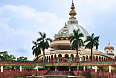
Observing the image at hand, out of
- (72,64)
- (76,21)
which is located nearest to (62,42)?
(72,64)

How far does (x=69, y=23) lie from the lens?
103 metres

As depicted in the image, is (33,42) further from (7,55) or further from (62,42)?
(7,55)

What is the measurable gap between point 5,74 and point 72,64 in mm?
24474

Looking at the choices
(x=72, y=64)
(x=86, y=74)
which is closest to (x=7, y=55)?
(x=72, y=64)

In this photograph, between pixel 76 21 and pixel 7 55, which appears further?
pixel 76 21

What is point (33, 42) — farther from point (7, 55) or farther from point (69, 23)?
point (69, 23)

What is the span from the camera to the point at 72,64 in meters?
65.8

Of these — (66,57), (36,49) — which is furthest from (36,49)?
(66,57)

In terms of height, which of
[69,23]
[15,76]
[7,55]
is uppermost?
[69,23]

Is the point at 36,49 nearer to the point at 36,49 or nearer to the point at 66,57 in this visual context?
the point at 36,49

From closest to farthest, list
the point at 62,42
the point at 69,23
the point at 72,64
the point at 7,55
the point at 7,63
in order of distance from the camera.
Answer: the point at 7,63
the point at 72,64
the point at 62,42
the point at 7,55
the point at 69,23

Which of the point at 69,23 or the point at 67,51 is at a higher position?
the point at 69,23

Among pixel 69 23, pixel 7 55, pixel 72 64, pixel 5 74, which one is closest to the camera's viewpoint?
pixel 5 74

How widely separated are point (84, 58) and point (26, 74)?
26716 millimetres
